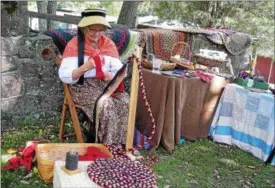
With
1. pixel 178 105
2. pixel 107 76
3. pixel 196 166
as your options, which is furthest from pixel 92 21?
pixel 196 166

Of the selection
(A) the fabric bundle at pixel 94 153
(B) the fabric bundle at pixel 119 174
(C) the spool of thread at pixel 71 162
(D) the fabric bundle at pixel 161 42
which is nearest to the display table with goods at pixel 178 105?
(D) the fabric bundle at pixel 161 42

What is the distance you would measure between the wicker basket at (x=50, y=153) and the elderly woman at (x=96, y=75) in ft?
0.59

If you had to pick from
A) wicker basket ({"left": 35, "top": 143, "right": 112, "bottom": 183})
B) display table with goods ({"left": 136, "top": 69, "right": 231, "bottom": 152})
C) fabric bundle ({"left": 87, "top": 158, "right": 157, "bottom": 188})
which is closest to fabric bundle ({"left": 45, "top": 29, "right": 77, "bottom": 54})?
display table with goods ({"left": 136, "top": 69, "right": 231, "bottom": 152})

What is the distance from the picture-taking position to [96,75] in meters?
3.41

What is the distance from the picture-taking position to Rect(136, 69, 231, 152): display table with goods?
3930 mm

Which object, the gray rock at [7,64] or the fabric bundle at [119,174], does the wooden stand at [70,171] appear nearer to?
the fabric bundle at [119,174]

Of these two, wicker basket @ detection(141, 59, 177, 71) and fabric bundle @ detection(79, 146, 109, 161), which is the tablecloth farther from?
wicker basket @ detection(141, 59, 177, 71)

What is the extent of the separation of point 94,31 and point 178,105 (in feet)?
4.17

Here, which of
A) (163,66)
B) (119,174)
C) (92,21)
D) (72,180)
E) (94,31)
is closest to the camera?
(72,180)

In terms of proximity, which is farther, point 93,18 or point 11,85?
point 11,85

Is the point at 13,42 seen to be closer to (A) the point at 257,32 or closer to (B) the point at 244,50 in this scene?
(B) the point at 244,50

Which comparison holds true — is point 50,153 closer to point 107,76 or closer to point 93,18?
point 107,76

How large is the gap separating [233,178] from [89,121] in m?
1.54

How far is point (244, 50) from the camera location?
645 centimetres
